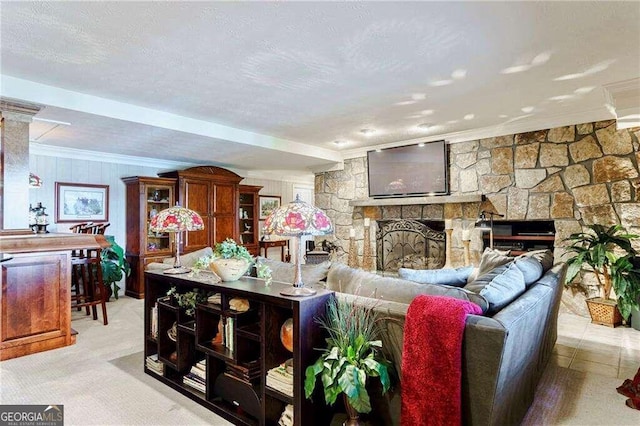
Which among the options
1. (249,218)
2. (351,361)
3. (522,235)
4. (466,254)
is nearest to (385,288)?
(351,361)

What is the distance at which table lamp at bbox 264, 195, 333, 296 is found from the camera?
2.01 metres

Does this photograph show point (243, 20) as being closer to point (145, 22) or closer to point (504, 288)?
point (145, 22)

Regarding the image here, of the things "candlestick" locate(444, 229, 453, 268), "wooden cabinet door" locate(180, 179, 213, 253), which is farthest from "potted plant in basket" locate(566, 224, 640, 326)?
"wooden cabinet door" locate(180, 179, 213, 253)

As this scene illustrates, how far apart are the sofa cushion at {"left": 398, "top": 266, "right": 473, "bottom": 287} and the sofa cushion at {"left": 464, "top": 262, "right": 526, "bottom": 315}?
23cm

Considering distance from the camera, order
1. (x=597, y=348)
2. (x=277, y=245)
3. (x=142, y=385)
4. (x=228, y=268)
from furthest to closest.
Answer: (x=277, y=245) → (x=597, y=348) → (x=142, y=385) → (x=228, y=268)

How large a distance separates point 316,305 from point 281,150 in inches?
155

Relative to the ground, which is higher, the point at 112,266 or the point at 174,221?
the point at 174,221

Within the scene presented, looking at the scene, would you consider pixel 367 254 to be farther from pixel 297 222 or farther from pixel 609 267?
pixel 297 222

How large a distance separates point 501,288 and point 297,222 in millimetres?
1183

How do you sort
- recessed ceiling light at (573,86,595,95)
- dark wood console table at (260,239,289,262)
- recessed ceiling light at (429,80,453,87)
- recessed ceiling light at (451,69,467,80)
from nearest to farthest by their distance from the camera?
recessed ceiling light at (451,69,467,80) → recessed ceiling light at (429,80,453,87) → recessed ceiling light at (573,86,595,95) → dark wood console table at (260,239,289,262)

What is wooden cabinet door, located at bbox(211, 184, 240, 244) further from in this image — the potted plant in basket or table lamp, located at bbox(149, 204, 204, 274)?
the potted plant in basket

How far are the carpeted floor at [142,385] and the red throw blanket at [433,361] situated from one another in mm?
928

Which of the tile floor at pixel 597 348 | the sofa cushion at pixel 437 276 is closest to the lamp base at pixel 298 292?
the sofa cushion at pixel 437 276

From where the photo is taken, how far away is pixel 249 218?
732cm
